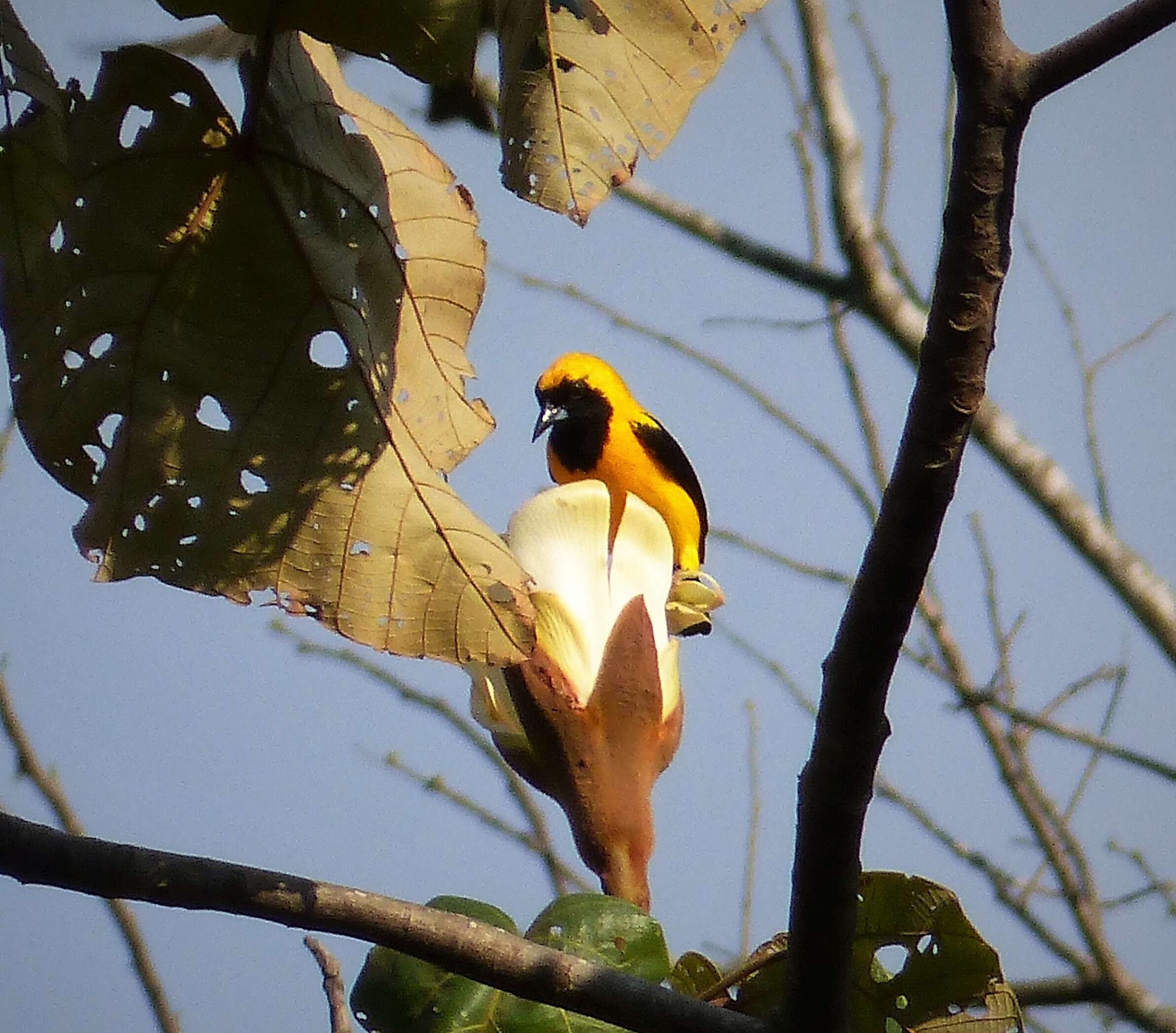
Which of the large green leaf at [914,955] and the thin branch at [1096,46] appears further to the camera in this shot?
the large green leaf at [914,955]

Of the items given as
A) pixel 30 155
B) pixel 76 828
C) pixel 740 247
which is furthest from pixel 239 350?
pixel 740 247

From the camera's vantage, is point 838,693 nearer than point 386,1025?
Yes

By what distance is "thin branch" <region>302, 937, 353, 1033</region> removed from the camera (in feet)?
3.13

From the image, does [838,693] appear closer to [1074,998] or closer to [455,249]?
[455,249]

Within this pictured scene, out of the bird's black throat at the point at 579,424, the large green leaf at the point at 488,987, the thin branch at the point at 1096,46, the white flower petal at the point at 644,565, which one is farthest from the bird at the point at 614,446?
the thin branch at the point at 1096,46

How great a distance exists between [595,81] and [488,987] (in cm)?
50

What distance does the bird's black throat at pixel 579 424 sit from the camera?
334cm

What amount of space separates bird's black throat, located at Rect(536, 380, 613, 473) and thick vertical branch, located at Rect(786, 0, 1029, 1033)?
2656 mm

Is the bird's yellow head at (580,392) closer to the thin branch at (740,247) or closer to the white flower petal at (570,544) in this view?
the thin branch at (740,247)

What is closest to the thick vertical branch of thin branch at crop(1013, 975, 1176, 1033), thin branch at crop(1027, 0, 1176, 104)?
thin branch at crop(1027, 0, 1176, 104)

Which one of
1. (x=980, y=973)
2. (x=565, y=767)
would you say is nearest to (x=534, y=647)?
(x=565, y=767)

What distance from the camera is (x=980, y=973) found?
2.67 feet

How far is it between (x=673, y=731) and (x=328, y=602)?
22 centimetres

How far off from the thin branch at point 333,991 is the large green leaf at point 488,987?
0.18 m
